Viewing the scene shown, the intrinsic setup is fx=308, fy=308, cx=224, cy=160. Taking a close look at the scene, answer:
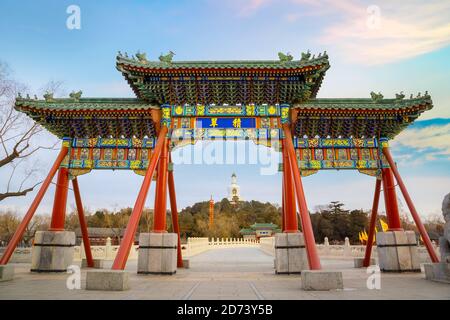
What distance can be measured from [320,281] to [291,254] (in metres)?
2.99

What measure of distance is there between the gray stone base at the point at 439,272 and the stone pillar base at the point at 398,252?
1843mm

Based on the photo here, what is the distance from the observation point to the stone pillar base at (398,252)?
10.8 meters

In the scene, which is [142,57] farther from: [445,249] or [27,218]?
[445,249]

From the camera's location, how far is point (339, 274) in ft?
24.2

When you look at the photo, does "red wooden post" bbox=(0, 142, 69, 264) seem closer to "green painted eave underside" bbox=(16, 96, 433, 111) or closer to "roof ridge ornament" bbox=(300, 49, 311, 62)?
"green painted eave underside" bbox=(16, 96, 433, 111)

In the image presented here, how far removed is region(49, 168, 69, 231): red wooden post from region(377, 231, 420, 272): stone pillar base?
11791 mm

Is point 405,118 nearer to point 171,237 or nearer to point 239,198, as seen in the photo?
point 171,237

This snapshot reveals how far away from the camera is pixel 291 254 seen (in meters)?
10.2

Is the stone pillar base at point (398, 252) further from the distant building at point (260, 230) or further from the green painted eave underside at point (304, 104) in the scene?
the distant building at point (260, 230)

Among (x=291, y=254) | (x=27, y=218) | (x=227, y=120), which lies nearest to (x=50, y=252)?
(x=27, y=218)

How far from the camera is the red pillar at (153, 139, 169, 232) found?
10.6m

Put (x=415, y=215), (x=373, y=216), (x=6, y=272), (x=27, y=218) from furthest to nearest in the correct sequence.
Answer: (x=373, y=216)
(x=415, y=215)
(x=27, y=218)
(x=6, y=272)

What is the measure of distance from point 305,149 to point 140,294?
7847mm
